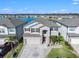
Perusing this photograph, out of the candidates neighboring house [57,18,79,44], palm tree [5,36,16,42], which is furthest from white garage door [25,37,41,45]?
neighboring house [57,18,79,44]

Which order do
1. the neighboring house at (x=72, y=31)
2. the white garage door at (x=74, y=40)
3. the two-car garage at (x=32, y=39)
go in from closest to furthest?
the white garage door at (x=74, y=40)
the neighboring house at (x=72, y=31)
the two-car garage at (x=32, y=39)

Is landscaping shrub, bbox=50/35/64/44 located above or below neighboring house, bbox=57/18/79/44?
below

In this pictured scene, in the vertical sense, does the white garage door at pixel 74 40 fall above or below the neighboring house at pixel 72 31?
below

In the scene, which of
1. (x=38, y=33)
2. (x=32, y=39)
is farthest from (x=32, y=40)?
(x=38, y=33)

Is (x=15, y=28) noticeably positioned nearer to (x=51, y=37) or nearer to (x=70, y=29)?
(x=51, y=37)

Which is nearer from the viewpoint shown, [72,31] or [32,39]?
[32,39]

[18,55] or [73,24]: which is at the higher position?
[73,24]

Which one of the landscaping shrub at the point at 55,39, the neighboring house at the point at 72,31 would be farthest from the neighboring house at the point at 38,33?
the neighboring house at the point at 72,31

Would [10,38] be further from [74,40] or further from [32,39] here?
[74,40]

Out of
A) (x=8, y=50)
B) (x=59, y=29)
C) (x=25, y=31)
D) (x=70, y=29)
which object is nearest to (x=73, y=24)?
(x=70, y=29)

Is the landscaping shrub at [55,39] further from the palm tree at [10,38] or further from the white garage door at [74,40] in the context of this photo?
the palm tree at [10,38]

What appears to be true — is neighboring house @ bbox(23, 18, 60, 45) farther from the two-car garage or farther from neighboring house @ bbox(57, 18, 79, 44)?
neighboring house @ bbox(57, 18, 79, 44)
